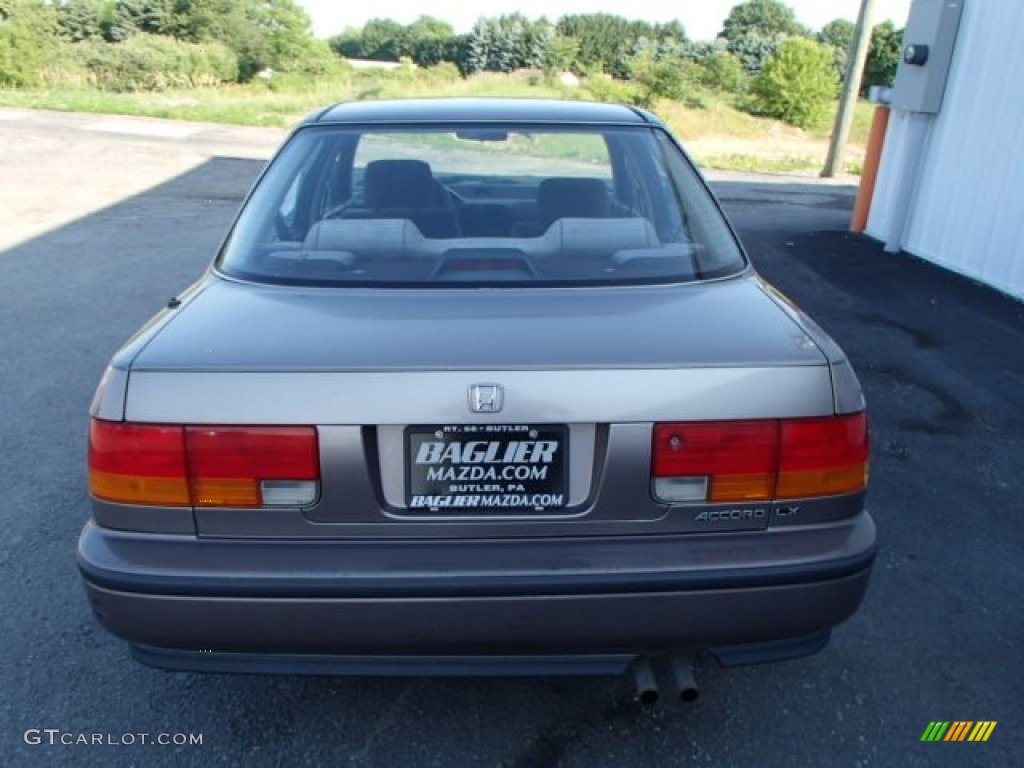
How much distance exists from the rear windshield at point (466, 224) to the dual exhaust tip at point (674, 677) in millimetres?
1024

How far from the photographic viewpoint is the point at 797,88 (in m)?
31.7

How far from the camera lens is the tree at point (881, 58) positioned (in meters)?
45.7

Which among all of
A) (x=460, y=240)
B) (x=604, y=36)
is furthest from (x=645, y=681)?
(x=604, y=36)

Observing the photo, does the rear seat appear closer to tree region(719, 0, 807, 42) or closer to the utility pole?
the utility pole

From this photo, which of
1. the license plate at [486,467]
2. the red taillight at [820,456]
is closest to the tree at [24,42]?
the license plate at [486,467]

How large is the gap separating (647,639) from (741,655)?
0.87 ft

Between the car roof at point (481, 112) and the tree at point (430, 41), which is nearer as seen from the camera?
the car roof at point (481, 112)

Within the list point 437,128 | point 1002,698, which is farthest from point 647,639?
point 437,128

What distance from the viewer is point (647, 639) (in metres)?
1.81

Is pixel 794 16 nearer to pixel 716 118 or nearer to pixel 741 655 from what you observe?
pixel 716 118

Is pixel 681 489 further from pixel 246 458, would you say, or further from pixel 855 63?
pixel 855 63

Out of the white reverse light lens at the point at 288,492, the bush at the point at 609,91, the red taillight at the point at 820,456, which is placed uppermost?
the red taillight at the point at 820,456

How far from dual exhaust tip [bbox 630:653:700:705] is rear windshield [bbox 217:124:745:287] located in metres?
1.02

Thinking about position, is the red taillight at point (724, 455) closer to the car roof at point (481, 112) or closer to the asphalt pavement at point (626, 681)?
the asphalt pavement at point (626, 681)
